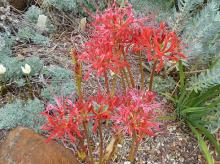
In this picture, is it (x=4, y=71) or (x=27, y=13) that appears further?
(x=27, y=13)

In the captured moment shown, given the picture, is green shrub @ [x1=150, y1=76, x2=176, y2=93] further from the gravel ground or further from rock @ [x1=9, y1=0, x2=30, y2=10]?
rock @ [x1=9, y1=0, x2=30, y2=10]

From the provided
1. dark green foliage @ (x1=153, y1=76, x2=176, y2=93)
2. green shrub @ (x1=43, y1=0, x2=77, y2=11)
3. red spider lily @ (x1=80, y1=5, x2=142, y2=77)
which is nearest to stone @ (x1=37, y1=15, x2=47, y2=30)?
green shrub @ (x1=43, y1=0, x2=77, y2=11)

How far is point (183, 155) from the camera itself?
221 centimetres

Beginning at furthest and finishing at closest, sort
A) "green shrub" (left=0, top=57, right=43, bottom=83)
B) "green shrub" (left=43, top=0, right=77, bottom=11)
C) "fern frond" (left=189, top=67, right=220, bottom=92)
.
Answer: "green shrub" (left=43, top=0, right=77, bottom=11) → "green shrub" (left=0, top=57, right=43, bottom=83) → "fern frond" (left=189, top=67, right=220, bottom=92)

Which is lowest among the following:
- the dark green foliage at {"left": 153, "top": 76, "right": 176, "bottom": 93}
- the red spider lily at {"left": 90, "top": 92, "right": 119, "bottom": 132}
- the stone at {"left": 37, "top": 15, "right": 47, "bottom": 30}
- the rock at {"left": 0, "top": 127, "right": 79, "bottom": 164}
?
the rock at {"left": 0, "top": 127, "right": 79, "bottom": 164}

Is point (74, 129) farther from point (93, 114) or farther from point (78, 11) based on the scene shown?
point (78, 11)

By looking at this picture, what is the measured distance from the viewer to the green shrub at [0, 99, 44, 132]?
6.75ft

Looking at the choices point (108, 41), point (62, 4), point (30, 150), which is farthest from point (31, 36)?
point (108, 41)

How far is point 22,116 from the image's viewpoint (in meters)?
2.09

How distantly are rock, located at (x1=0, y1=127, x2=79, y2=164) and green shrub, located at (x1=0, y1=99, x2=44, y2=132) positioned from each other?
4.8 inches

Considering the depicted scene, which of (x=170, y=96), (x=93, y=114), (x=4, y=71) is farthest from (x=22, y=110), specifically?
(x=170, y=96)

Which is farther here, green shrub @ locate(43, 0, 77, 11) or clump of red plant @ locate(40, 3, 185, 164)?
green shrub @ locate(43, 0, 77, 11)

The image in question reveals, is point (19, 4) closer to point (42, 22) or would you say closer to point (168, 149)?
point (42, 22)

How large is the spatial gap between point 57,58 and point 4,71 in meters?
0.48
